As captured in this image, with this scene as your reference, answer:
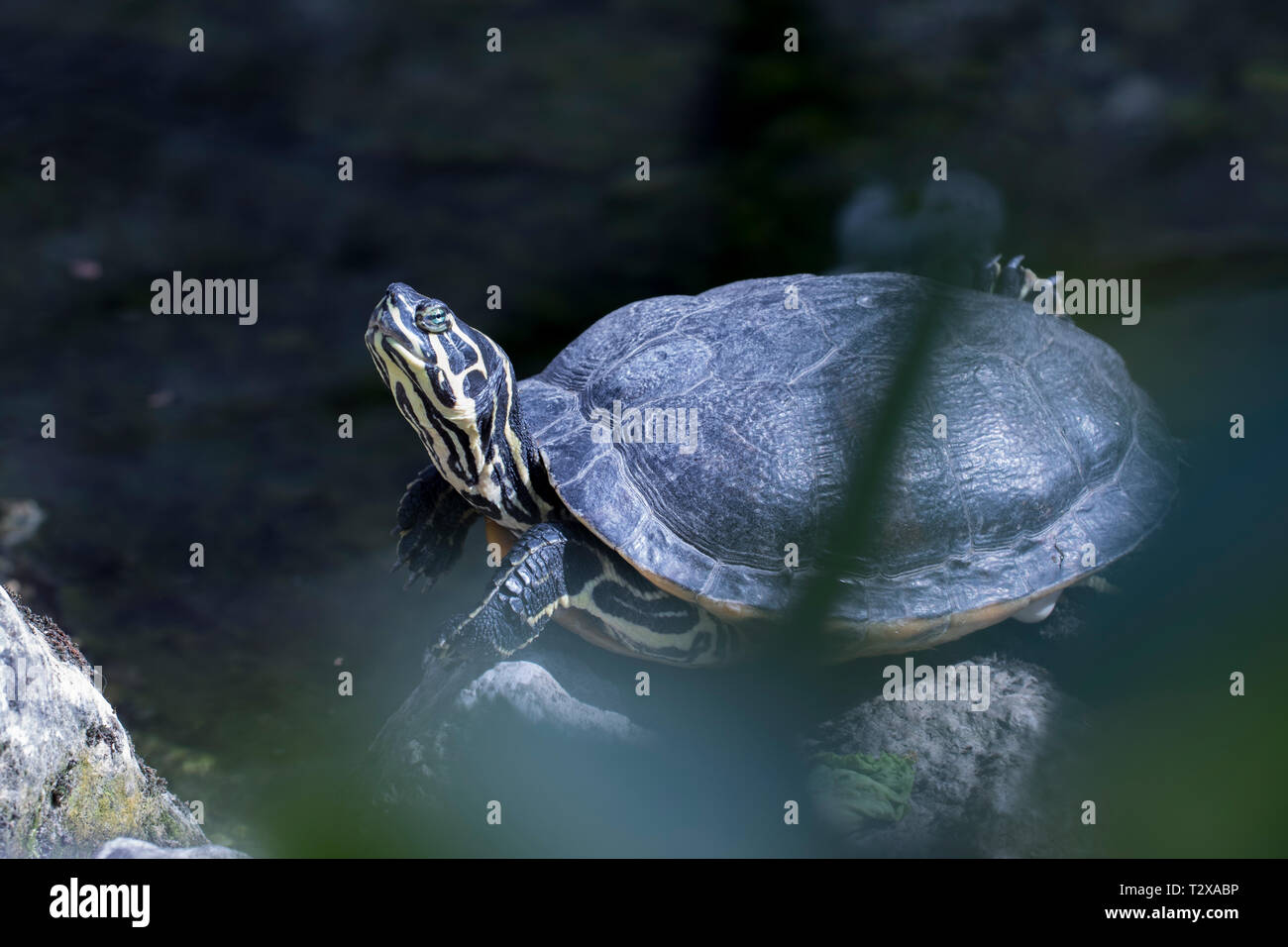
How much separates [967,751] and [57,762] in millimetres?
2298

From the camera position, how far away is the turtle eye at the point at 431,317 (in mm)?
3072

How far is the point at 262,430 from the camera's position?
21.3 ft

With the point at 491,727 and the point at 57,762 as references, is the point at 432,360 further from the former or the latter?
the point at 57,762

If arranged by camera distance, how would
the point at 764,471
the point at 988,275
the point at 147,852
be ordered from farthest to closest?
1. the point at 988,275
2. the point at 764,471
3. the point at 147,852

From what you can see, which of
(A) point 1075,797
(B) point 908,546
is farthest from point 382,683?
(A) point 1075,797

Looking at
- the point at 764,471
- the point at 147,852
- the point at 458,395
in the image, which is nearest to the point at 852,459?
the point at 764,471

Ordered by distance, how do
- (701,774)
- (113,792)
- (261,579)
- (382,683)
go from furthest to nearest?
1. (261,579)
2. (382,683)
3. (701,774)
4. (113,792)

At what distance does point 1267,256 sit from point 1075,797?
512cm

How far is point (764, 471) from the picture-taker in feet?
9.98

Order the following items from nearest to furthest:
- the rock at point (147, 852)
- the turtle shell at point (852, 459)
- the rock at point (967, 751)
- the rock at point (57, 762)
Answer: the rock at point (147, 852) < the rock at point (57, 762) < the rock at point (967, 751) < the turtle shell at point (852, 459)

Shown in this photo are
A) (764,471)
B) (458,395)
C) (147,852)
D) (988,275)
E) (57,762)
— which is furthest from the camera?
(988,275)

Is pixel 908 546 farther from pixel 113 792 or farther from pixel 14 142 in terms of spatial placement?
pixel 14 142

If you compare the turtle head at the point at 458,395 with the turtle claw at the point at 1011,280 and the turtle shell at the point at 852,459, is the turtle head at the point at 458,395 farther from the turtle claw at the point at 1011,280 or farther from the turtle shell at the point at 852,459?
→ the turtle claw at the point at 1011,280

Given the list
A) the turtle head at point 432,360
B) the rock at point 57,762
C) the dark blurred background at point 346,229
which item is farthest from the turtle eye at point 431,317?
the rock at point 57,762
